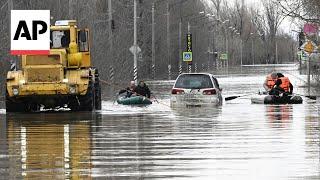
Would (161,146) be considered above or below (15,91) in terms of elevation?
below

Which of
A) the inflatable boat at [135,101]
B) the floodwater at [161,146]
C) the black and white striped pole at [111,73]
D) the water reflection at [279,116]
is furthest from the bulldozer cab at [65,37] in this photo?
the black and white striped pole at [111,73]

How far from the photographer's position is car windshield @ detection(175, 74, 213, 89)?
31.5m

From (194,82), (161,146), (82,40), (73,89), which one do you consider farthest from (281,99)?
(161,146)

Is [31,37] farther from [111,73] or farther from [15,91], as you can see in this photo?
[111,73]

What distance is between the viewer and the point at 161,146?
16203mm

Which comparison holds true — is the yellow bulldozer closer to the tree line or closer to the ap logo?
the ap logo

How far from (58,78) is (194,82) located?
19.6 feet

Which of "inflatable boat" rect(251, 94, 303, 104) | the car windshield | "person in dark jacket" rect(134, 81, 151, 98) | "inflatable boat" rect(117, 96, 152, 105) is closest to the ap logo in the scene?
"inflatable boat" rect(117, 96, 152, 105)

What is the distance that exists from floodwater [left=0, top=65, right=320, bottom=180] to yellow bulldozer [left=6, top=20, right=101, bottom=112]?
953 mm

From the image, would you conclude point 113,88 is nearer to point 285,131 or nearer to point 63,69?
point 63,69

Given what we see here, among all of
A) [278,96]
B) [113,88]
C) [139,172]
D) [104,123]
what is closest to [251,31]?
[113,88]

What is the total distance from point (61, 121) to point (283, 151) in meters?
10.4

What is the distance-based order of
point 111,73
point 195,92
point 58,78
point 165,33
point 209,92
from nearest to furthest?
point 58,78 < point 195,92 < point 209,92 < point 111,73 < point 165,33

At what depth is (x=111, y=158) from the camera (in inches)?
558
